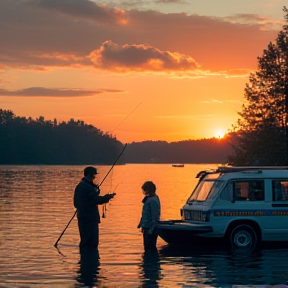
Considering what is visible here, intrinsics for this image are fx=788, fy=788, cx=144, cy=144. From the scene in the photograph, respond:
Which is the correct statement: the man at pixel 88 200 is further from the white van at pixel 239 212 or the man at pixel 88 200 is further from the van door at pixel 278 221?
the van door at pixel 278 221

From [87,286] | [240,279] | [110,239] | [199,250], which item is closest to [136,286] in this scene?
[87,286]

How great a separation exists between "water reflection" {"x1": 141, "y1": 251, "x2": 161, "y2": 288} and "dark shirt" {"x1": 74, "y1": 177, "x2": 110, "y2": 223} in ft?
5.28

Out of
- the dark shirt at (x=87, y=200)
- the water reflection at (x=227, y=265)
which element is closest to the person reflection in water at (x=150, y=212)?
the water reflection at (x=227, y=265)

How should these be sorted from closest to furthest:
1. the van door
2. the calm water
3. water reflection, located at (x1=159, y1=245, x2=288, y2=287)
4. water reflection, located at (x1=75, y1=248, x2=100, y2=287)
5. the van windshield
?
water reflection, located at (x1=75, y1=248, x2=100, y2=287)
the calm water
water reflection, located at (x1=159, y1=245, x2=288, y2=287)
the van door
the van windshield

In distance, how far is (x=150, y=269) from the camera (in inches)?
647

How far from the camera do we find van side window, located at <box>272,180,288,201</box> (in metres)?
20.7

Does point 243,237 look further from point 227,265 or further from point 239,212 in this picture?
point 227,265

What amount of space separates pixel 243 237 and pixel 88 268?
535 centimetres

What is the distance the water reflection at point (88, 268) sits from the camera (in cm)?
1448

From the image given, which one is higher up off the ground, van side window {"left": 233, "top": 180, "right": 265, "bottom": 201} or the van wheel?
van side window {"left": 233, "top": 180, "right": 265, "bottom": 201}

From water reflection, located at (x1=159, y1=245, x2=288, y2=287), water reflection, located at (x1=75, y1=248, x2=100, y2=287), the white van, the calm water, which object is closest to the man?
water reflection, located at (x1=75, y1=248, x2=100, y2=287)

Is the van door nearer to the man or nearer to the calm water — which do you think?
the calm water

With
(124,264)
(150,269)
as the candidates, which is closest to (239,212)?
(124,264)

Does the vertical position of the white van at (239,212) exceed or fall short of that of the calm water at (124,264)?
it exceeds it
